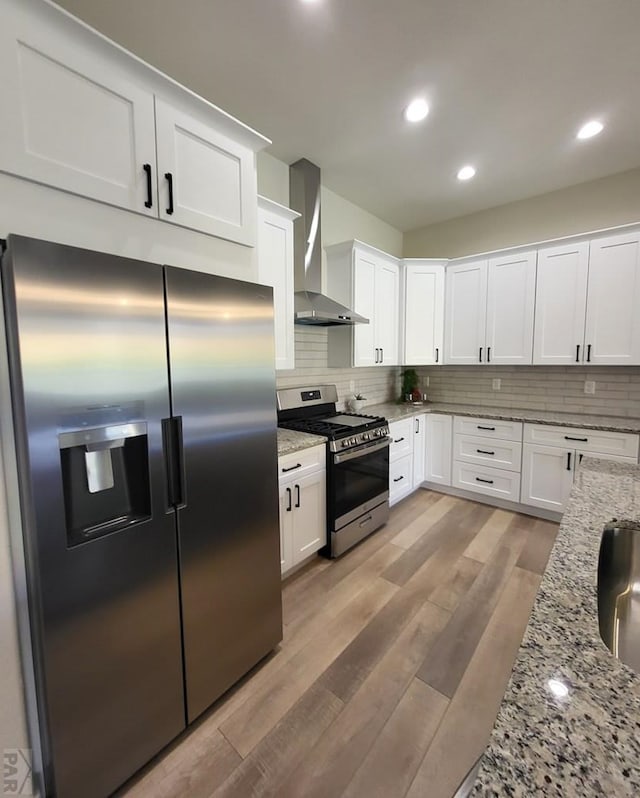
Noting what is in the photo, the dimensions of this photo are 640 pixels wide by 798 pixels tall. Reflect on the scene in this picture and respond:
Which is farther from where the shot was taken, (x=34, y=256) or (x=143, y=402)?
(x=143, y=402)

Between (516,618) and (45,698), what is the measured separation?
225cm

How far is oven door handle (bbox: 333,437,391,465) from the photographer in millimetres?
2529

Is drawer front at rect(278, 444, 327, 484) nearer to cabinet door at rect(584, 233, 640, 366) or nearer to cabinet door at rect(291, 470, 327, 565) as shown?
cabinet door at rect(291, 470, 327, 565)

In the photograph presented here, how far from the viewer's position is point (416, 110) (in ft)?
7.41

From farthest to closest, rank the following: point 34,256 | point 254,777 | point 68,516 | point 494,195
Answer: point 494,195, point 254,777, point 68,516, point 34,256

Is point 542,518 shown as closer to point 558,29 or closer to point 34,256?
point 558,29

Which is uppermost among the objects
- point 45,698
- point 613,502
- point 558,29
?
point 558,29

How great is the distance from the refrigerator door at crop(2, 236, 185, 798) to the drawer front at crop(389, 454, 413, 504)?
237 cm

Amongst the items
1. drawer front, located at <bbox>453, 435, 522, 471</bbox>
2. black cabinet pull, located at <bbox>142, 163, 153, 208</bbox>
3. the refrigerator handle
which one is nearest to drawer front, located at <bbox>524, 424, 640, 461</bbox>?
drawer front, located at <bbox>453, 435, 522, 471</bbox>

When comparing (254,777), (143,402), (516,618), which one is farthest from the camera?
(516,618)

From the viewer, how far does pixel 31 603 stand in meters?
1.04

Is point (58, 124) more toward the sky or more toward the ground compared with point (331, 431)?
more toward the sky

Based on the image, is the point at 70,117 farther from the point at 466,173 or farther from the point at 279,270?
the point at 466,173

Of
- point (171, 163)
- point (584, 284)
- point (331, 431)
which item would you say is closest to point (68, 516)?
point (171, 163)
